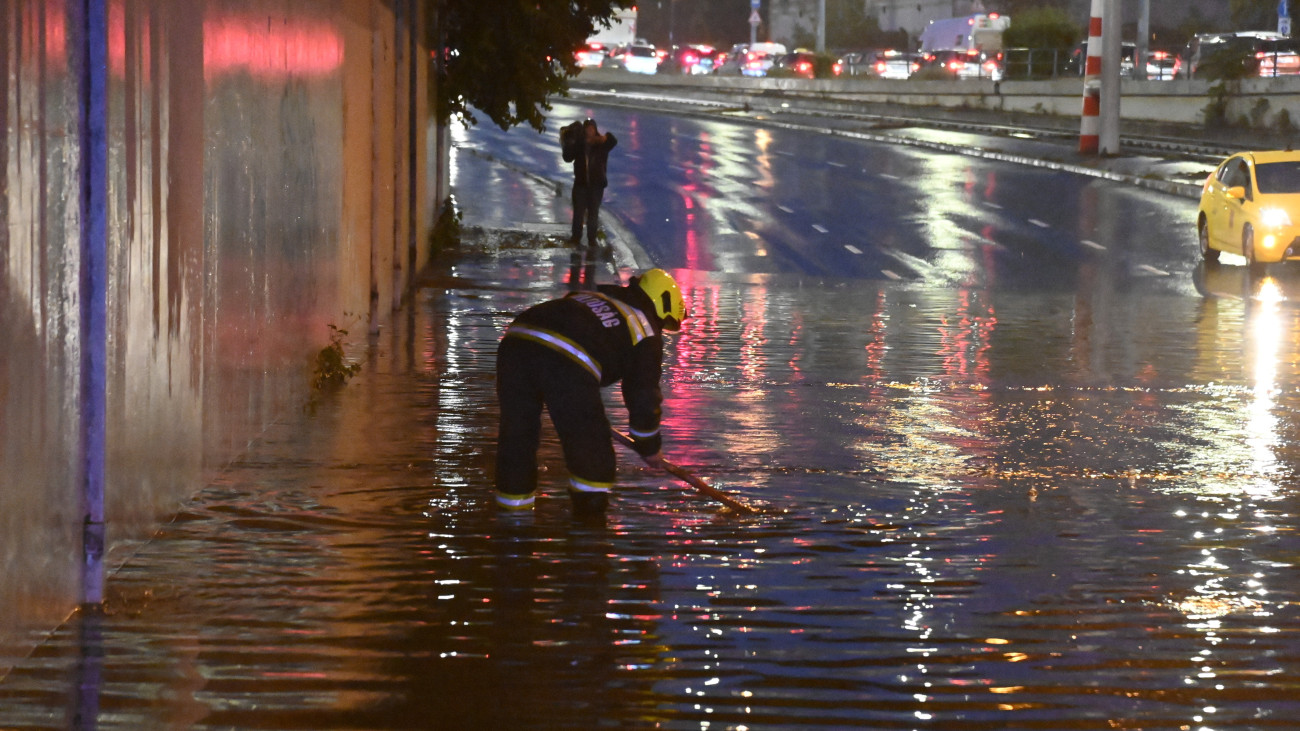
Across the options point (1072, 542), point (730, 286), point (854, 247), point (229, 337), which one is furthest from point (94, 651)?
point (854, 247)

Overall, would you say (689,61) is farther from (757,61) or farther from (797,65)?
(797,65)

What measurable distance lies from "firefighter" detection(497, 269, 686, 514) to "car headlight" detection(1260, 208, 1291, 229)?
1488cm

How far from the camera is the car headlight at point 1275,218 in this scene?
20.6 metres

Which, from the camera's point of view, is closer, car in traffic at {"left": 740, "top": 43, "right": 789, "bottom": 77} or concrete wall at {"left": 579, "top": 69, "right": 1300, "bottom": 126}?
concrete wall at {"left": 579, "top": 69, "right": 1300, "bottom": 126}

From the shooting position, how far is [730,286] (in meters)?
19.2

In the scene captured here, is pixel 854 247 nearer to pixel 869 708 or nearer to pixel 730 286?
pixel 730 286

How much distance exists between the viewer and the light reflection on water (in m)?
5.42

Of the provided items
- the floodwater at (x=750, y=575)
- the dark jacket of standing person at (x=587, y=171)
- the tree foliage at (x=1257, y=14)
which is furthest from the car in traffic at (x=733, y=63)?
the floodwater at (x=750, y=575)

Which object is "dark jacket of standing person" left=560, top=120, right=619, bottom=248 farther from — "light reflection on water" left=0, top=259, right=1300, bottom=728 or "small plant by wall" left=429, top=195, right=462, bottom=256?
"light reflection on water" left=0, top=259, right=1300, bottom=728

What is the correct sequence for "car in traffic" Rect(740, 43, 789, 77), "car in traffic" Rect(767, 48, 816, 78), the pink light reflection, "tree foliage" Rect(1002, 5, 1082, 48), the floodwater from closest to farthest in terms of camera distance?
the floodwater, the pink light reflection, "tree foliage" Rect(1002, 5, 1082, 48), "car in traffic" Rect(767, 48, 816, 78), "car in traffic" Rect(740, 43, 789, 77)

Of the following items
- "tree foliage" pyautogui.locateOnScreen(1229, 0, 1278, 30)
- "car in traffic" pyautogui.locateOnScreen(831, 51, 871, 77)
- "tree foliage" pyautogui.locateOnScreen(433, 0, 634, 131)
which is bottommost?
"tree foliage" pyautogui.locateOnScreen(433, 0, 634, 131)

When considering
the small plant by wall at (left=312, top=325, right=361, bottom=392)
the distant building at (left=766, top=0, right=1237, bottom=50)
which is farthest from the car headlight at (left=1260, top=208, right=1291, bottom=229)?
the distant building at (left=766, top=0, right=1237, bottom=50)

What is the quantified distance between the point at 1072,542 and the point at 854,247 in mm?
16240

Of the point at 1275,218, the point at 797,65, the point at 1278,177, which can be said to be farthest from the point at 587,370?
the point at 797,65
